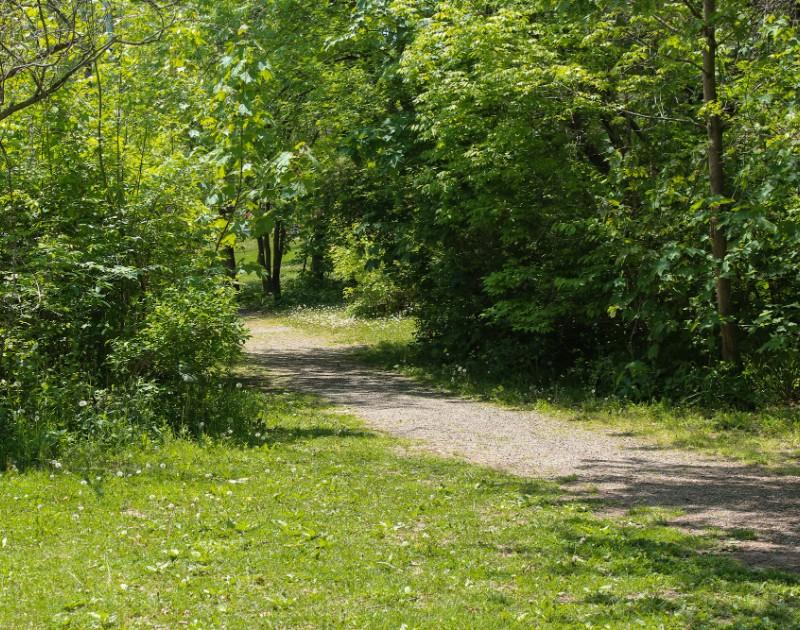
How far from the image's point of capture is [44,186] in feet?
34.7

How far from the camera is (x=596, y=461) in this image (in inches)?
393

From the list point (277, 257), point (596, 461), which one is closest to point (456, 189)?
point (596, 461)

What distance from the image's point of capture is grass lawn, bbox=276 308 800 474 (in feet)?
33.6

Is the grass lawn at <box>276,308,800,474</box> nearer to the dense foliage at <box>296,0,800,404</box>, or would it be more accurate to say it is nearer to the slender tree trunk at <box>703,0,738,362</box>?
the dense foliage at <box>296,0,800,404</box>

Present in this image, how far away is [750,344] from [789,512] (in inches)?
198

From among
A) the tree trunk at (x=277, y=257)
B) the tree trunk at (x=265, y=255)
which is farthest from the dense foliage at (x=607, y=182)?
the tree trunk at (x=265, y=255)

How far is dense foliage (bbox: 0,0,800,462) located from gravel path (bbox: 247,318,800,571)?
1.96 m

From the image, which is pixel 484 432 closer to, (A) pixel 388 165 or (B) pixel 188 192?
(B) pixel 188 192

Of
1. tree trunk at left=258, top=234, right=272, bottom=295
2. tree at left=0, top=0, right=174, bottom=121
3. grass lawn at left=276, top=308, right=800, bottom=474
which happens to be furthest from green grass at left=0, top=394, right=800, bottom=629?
tree trunk at left=258, top=234, right=272, bottom=295

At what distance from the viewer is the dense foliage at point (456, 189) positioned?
388 inches

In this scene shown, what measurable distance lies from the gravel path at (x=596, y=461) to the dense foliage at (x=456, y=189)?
1957mm

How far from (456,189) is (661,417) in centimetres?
524

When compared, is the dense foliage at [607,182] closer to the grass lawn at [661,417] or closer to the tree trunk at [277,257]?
the grass lawn at [661,417]

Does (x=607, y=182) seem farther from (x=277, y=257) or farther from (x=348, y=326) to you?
(x=277, y=257)
